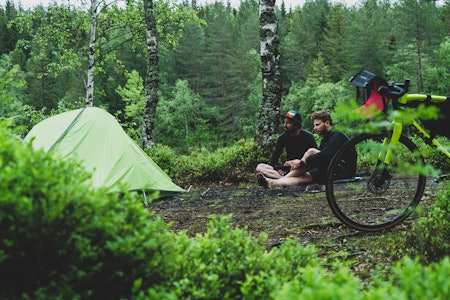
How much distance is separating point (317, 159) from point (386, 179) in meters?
2.15

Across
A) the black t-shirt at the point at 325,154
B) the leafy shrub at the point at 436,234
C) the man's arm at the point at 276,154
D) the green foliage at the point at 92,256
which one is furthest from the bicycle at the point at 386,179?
the man's arm at the point at 276,154

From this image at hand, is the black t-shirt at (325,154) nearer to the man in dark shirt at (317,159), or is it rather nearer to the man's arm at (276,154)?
the man in dark shirt at (317,159)

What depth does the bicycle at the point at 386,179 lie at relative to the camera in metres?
3.81

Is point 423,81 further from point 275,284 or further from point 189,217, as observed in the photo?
point 275,284

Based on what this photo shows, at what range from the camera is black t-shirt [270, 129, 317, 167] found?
7.25 meters

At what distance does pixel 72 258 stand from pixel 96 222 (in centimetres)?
18

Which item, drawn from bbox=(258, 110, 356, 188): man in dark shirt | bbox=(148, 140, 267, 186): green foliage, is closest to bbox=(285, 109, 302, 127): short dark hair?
bbox=(258, 110, 356, 188): man in dark shirt

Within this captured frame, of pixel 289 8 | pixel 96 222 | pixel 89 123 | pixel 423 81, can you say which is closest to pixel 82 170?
pixel 96 222

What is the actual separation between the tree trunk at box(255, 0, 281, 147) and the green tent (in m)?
3.30

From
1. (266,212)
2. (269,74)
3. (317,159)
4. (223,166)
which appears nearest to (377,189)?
(266,212)

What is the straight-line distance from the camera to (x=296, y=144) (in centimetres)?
734

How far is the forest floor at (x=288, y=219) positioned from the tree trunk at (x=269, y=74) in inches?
66.1

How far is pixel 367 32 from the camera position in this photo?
44.8 m

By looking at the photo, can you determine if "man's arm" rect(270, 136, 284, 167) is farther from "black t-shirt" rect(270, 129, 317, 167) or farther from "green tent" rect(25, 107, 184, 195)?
"green tent" rect(25, 107, 184, 195)
